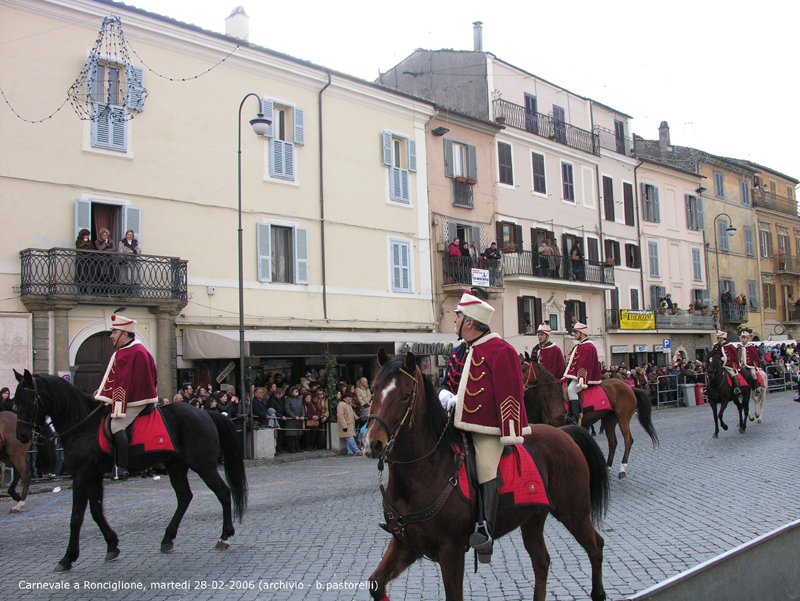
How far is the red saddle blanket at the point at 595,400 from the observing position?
1156 cm

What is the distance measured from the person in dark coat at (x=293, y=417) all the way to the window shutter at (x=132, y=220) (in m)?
5.83

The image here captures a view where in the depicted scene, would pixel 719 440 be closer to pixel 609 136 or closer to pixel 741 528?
pixel 741 528

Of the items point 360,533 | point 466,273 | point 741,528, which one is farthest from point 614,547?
point 466,273

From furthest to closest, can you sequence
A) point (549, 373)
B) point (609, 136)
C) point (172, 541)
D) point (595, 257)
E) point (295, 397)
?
point (609, 136), point (595, 257), point (295, 397), point (549, 373), point (172, 541)

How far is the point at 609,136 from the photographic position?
3750cm

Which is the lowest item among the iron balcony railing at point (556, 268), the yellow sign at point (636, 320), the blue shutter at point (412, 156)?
the yellow sign at point (636, 320)

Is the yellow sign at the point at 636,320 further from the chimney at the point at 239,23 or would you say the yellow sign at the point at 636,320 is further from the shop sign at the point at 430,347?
the chimney at the point at 239,23

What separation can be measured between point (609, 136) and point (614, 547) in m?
33.7

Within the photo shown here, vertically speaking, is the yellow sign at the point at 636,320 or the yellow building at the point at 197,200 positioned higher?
the yellow building at the point at 197,200

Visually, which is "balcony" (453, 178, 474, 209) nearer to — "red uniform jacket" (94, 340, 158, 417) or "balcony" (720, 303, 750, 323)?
"red uniform jacket" (94, 340, 158, 417)

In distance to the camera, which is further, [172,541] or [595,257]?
[595,257]

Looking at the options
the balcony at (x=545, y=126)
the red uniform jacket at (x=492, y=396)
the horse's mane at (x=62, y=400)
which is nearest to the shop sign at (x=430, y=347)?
the balcony at (x=545, y=126)

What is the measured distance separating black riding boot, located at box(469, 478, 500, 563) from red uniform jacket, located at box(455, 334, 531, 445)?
324mm

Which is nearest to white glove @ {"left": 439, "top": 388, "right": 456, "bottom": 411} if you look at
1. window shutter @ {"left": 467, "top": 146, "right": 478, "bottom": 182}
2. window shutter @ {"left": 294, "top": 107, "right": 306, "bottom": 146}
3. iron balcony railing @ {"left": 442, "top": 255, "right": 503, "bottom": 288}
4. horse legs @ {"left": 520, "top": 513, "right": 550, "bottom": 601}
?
horse legs @ {"left": 520, "top": 513, "right": 550, "bottom": 601}
